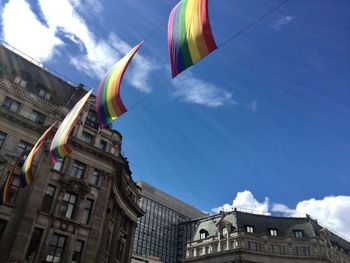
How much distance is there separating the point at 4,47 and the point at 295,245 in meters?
67.1

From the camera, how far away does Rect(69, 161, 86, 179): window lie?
3638 cm

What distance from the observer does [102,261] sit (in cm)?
3781

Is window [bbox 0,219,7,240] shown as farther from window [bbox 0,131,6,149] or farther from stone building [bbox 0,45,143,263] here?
window [bbox 0,131,6,149]

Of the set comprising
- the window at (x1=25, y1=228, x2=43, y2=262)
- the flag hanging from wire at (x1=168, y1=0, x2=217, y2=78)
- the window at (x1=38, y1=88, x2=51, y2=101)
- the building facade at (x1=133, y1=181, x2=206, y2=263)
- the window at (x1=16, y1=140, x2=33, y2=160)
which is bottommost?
the window at (x1=25, y1=228, x2=43, y2=262)

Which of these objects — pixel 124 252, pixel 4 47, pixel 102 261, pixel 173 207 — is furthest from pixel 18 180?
pixel 173 207

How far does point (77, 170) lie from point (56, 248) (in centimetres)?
854

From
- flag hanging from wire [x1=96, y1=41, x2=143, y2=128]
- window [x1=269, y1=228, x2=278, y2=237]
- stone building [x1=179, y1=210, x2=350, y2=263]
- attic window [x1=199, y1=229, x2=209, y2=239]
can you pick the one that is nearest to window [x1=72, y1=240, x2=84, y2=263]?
flag hanging from wire [x1=96, y1=41, x2=143, y2=128]

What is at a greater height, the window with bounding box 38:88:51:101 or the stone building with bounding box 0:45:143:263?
the window with bounding box 38:88:51:101

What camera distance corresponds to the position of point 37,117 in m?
36.4

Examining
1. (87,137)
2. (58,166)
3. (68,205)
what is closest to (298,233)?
(87,137)

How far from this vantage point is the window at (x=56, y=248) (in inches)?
1235

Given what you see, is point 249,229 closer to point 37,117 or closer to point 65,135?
point 37,117

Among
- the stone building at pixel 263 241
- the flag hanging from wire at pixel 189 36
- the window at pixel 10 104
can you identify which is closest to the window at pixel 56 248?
the window at pixel 10 104

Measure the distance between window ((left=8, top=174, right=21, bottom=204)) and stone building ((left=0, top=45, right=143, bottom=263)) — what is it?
0.09 meters
